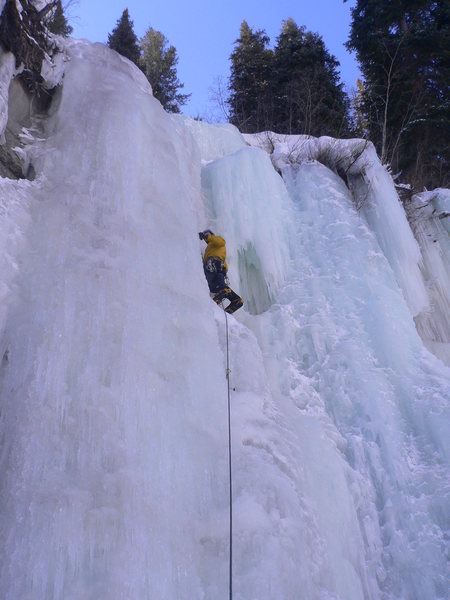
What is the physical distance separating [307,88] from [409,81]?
6.53 feet

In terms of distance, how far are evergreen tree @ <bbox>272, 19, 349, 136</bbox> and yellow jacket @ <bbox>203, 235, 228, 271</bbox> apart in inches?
210

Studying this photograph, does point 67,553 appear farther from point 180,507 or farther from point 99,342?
point 99,342

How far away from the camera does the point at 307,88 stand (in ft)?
33.6

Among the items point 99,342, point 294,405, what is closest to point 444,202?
point 294,405

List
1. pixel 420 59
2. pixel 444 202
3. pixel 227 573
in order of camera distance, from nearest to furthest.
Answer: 1. pixel 227 573
2. pixel 444 202
3. pixel 420 59

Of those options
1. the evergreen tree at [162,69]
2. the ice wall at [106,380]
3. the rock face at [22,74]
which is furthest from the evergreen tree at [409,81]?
the ice wall at [106,380]

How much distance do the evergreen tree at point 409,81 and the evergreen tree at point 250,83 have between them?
212 centimetres

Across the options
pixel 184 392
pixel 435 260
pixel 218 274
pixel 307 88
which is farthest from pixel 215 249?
pixel 307 88

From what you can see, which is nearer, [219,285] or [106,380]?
[106,380]

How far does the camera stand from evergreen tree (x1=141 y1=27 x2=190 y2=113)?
38.9ft

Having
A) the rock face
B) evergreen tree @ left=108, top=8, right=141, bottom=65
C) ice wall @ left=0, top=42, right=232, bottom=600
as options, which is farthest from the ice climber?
evergreen tree @ left=108, top=8, right=141, bottom=65

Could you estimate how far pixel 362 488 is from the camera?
3.75 metres

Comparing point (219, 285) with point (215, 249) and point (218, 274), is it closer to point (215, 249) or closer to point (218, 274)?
point (218, 274)

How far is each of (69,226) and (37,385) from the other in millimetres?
1247
